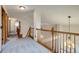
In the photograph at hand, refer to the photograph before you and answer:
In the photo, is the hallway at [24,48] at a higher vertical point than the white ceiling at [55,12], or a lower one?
lower

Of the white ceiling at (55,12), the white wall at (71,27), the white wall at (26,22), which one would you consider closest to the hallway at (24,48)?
the white ceiling at (55,12)

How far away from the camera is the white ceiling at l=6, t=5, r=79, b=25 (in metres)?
8.42

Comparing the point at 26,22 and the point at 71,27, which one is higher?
the point at 26,22

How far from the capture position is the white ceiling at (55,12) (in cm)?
842

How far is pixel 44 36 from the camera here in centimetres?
721

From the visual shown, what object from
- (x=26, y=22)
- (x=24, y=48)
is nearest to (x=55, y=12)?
(x=26, y=22)

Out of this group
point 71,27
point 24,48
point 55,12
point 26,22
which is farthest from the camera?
point 26,22

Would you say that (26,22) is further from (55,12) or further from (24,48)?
(24,48)

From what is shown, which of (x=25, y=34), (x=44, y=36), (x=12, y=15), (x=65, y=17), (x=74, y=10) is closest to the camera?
(x=44, y=36)

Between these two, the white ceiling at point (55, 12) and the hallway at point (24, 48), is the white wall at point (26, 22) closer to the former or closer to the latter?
the white ceiling at point (55, 12)

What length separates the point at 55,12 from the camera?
9133 millimetres
